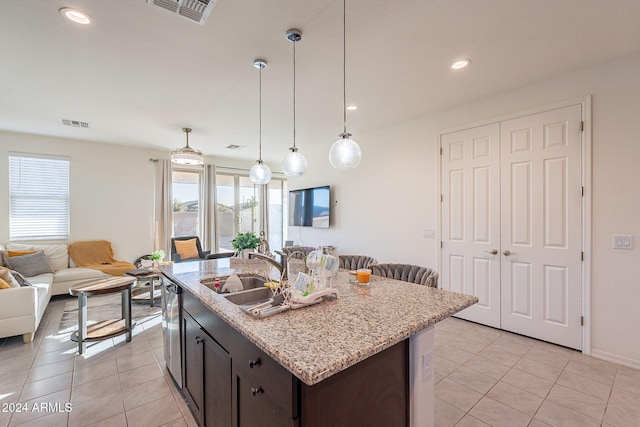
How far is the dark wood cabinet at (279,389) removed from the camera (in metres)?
0.95

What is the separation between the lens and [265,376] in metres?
1.06

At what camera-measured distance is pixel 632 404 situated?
1.95m

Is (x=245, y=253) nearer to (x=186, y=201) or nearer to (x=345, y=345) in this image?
(x=345, y=345)

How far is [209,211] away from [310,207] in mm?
2376

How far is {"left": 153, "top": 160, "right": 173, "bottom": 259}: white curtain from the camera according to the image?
223 inches

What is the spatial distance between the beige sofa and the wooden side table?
499 mm

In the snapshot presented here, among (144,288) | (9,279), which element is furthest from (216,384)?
(144,288)

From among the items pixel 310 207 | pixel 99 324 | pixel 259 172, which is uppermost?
pixel 259 172

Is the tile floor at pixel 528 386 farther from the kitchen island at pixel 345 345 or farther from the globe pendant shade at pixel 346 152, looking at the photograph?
the globe pendant shade at pixel 346 152

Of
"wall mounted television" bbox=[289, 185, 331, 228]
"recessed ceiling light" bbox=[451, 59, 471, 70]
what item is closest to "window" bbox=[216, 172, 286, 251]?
"wall mounted television" bbox=[289, 185, 331, 228]

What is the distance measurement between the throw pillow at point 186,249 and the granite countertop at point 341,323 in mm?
3893

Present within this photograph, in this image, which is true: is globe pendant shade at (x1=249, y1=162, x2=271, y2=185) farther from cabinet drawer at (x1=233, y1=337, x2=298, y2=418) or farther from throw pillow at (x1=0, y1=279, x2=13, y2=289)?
throw pillow at (x1=0, y1=279, x2=13, y2=289)

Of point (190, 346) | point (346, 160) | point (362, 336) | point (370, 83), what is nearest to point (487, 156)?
point (370, 83)

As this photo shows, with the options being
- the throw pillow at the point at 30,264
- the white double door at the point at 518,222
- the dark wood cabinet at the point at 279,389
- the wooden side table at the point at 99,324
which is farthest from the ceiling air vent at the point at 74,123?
the white double door at the point at 518,222
